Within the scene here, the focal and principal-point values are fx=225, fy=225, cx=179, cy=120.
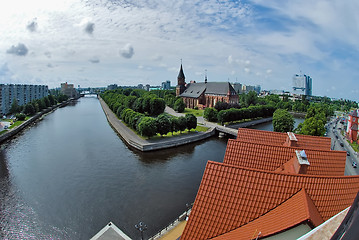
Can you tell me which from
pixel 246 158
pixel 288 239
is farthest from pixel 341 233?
pixel 246 158

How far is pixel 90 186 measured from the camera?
88.0 feet

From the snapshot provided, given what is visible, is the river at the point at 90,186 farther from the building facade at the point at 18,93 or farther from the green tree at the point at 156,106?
the building facade at the point at 18,93

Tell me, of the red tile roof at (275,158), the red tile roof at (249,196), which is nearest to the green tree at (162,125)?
the red tile roof at (275,158)

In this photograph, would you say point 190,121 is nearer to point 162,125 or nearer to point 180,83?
point 162,125

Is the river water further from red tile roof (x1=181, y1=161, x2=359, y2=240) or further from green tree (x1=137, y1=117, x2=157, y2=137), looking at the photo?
red tile roof (x1=181, y1=161, x2=359, y2=240)

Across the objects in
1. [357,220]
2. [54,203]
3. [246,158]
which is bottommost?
[54,203]

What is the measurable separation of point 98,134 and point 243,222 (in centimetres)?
4780

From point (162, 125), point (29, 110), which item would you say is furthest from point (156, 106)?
point (29, 110)

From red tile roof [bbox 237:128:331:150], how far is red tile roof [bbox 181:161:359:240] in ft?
30.3

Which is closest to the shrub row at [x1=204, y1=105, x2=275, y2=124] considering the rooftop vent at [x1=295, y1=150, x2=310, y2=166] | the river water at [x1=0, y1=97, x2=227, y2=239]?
the river water at [x1=0, y1=97, x2=227, y2=239]

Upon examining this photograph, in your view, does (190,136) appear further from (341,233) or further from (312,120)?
(341,233)

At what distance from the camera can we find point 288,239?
30.0 ft

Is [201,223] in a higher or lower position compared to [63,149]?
higher

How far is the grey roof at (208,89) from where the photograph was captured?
89562 millimetres
